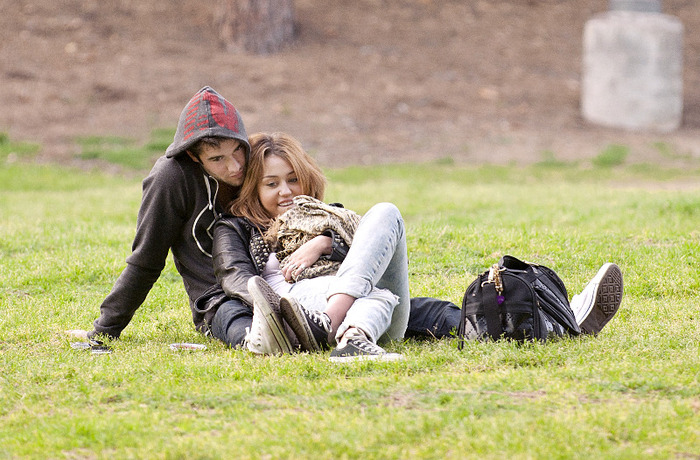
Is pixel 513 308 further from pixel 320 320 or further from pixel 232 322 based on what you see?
pixel 232 322

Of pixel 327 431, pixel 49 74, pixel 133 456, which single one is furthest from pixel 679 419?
pixel 49 74

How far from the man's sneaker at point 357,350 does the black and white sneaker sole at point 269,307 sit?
25 centimetres

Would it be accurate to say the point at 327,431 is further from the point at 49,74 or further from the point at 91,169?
the point at 49,74

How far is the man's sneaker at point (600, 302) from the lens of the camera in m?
4.48

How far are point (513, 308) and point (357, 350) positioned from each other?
76cm

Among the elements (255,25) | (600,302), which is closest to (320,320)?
(600,302)

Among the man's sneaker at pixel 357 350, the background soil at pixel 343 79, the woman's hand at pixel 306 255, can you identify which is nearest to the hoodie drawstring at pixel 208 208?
the woman's hand at pixel 306 255

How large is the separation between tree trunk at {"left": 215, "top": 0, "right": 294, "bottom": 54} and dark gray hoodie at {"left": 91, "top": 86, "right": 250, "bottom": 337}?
12618 millimetres

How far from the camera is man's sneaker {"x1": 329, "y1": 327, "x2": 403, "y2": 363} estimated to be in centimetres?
391

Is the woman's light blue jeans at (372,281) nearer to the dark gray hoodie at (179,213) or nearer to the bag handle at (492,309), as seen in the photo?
the bag handle at (492,309)

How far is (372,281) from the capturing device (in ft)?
13.6

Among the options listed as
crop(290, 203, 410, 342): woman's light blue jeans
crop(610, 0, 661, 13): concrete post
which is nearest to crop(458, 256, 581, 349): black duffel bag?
crop(290, 203, 410, 342): woman's light blue jeans

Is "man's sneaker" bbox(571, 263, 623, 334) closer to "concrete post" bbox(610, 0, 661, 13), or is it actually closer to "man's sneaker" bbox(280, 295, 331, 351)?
"man's sneaker" bbox(280, 295, 331, 351)

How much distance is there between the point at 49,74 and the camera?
54.1ft
